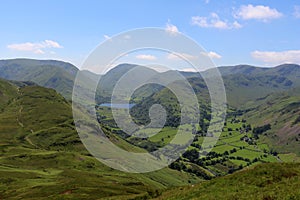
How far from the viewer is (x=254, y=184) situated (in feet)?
150

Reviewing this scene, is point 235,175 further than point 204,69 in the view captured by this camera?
Yes

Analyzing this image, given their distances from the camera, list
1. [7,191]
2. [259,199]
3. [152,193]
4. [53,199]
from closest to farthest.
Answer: [259,199], [152,193], [53,199], [7,191]

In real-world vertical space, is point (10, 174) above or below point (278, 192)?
below

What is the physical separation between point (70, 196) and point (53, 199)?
6.75m

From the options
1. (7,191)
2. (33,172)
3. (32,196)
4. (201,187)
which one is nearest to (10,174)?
(33,172)

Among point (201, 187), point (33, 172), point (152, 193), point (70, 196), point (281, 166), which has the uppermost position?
point (281, 166)

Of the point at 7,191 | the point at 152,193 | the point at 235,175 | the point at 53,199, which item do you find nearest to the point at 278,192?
the point at 235,175

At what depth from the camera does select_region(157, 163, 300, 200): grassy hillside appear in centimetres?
3897

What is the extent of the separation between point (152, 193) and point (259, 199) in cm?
3124

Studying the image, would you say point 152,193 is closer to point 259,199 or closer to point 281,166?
point 281,166

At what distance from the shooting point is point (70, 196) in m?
98.7

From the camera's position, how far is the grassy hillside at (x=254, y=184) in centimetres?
3897

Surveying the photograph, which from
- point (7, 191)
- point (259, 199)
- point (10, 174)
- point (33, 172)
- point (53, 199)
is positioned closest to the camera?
point (259, 199)

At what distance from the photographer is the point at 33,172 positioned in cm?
18288
